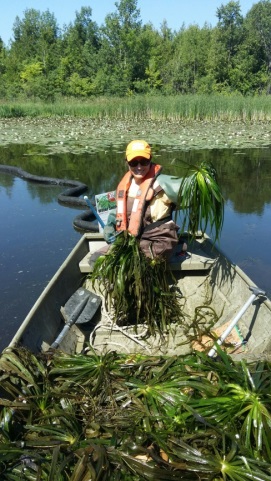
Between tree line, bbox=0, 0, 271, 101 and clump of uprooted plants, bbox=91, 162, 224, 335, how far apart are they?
34.7m

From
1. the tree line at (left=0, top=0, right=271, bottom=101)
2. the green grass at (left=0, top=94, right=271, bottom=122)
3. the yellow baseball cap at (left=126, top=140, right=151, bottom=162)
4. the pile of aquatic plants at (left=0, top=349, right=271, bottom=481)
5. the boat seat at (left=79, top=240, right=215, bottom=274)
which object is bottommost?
the pile of aquatic plants at (left=0, top=349, right=271, bottom=481)

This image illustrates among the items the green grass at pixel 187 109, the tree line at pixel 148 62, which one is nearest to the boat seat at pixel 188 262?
the green grass at pixel 187 109

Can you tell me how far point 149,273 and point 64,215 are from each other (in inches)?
214

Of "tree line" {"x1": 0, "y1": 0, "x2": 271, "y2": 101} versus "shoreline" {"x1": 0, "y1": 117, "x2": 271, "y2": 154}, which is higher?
"tree line" {"x1": 0, "y1": 0, "x2": 271, "y2": 101}

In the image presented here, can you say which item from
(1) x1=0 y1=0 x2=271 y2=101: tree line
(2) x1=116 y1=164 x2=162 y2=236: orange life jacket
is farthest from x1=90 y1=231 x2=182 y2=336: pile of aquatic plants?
(1) x1=0 y1=0 x2=271 y2=101: tree line

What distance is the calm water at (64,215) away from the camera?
587cm

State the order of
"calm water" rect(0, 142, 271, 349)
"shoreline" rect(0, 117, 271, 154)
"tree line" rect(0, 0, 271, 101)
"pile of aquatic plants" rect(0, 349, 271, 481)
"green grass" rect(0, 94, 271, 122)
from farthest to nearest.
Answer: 1. "tree line" rect(0, 0, 271, 101)
2. "green grass" rect(0, 94, 271, 122)
3. "shoreline" rect(0, 117, 271, 154)
4. "calm water" rect(0, 142, 271, 349)
5. "pile of aquatic plants" rect(0, 349, 271, 481)

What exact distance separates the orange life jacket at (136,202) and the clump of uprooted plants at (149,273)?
22 cm

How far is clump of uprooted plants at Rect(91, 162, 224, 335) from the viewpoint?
3.74 meters

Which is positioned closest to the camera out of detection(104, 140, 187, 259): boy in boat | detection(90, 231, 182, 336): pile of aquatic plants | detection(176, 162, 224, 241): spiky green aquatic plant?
detection(90, 231, 182, 336): pile of aquatic plants

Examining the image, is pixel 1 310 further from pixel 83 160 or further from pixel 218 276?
pixel 83 160

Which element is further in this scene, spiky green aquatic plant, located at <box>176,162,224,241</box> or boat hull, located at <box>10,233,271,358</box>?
spiky green aquatic plant, located at <box>176,162,224,241</box>

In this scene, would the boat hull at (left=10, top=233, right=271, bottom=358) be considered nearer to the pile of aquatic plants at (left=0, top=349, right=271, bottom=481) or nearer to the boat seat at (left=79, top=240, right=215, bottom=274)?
the boat seat at (left=79, top=240, right=215, bottom=274)

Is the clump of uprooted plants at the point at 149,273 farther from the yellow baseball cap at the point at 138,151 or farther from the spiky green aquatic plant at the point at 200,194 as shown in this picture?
the yellow baseball cap at the point at 138,151
